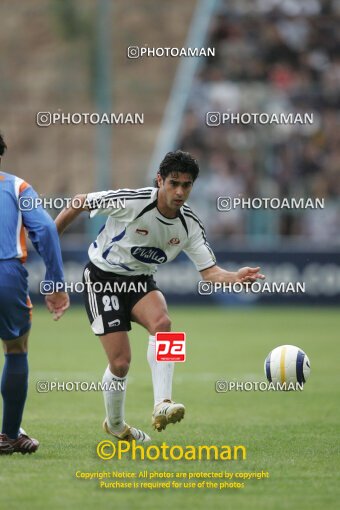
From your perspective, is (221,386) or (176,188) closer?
(176,188)

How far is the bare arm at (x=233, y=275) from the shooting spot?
739 centimetres

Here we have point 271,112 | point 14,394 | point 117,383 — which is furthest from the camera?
point 271,112

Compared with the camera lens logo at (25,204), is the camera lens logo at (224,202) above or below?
above

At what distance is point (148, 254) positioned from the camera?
7.62 m

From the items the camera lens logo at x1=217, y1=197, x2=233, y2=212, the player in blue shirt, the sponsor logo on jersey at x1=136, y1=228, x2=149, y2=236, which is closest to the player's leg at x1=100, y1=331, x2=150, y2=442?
the sponsor logo on jersey at x1=136, y1=228, x2=149, y2=236

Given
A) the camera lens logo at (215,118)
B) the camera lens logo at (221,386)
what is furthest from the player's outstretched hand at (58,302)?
the camera lens logo at (215,118)

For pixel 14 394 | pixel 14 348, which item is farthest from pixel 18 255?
pixel 14 394

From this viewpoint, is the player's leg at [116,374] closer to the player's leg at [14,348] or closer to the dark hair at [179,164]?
the player's leg at [14,348]

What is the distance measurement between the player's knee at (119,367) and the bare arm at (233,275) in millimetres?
923

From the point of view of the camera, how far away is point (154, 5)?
126 ft

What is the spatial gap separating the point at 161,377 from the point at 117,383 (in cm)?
43

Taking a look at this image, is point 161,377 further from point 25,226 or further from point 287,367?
point 25,226

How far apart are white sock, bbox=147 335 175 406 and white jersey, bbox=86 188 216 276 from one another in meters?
0.65

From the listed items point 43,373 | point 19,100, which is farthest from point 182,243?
point 19,100
